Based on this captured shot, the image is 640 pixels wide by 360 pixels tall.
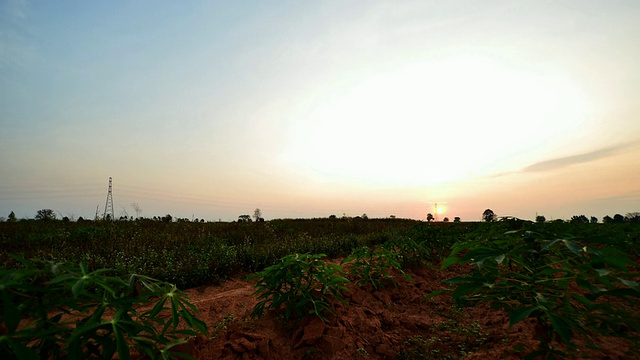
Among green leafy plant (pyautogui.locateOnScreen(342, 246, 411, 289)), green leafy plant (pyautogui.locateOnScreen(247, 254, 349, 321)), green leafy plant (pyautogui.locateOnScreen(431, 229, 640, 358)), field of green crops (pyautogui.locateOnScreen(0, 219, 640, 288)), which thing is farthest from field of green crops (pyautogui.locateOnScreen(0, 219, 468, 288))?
green leafy plant (pyautogui.locateOnScreen(431, 229, 640, 358))

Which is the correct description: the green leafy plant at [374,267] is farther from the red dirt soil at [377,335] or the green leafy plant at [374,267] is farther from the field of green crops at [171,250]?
the field of green crops at [171,250]

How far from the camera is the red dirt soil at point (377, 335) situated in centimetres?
239

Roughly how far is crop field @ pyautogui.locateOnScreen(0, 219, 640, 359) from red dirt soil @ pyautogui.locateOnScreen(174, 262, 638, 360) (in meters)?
0.01

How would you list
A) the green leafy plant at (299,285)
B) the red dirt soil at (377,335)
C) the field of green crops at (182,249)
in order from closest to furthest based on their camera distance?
the red dirt soil at (377,335) → the green leafy plant at (299,285) → the field of green crops at (182,249)

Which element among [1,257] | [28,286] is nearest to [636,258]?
[28,286]

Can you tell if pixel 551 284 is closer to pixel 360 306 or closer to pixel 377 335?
pixel 377 335

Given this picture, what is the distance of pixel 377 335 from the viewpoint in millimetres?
2812

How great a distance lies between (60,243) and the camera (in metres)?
7.39

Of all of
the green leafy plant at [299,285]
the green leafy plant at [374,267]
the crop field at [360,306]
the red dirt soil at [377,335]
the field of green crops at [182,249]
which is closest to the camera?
the crop field at [360,306]

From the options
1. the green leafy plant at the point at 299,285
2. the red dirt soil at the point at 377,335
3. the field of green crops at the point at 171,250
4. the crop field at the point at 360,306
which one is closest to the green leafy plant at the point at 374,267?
the crop field at the point at 360,306

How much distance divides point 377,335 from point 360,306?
1.69 ft

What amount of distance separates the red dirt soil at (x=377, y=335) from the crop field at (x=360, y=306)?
0.01 m

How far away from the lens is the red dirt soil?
239 cm

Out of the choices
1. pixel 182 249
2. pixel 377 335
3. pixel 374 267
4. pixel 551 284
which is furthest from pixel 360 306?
pixel 182 249
